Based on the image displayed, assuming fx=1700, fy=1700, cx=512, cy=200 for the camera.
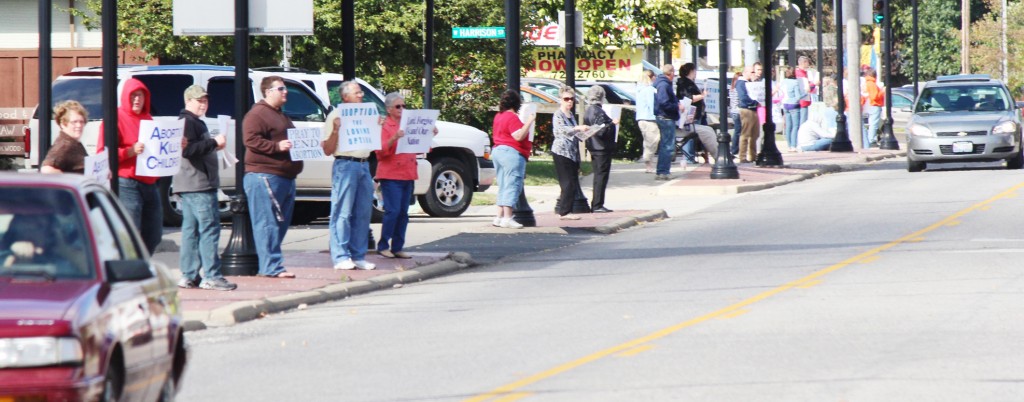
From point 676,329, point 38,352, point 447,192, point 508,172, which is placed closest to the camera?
point 38,352

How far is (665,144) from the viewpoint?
28.4 meters

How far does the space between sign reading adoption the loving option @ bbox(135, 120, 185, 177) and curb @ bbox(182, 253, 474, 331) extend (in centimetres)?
128

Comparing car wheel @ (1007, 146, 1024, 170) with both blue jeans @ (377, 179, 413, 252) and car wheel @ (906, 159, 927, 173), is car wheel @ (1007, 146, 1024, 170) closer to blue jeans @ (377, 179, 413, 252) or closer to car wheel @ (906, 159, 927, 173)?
car wheel @ (906, 159, 927, 173)

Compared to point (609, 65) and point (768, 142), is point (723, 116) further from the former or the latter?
point (609, 65)

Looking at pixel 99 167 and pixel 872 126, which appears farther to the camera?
pixel 872 126

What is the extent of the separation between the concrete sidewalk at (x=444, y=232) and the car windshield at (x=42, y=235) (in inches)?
181

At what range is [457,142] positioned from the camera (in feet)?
71.6

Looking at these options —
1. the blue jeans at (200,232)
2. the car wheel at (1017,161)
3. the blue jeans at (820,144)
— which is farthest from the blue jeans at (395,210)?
the blue jeans at (820,144)

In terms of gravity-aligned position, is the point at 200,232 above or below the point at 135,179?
below

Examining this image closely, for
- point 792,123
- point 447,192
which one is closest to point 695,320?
point 447,192

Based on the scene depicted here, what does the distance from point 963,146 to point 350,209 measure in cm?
1686

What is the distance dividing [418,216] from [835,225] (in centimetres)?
572

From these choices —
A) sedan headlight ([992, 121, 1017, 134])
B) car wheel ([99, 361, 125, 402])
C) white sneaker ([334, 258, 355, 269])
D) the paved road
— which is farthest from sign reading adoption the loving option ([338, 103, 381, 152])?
sedan headlight ([992, 121, 1017, 134])

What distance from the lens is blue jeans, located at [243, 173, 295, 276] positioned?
14.4 m
